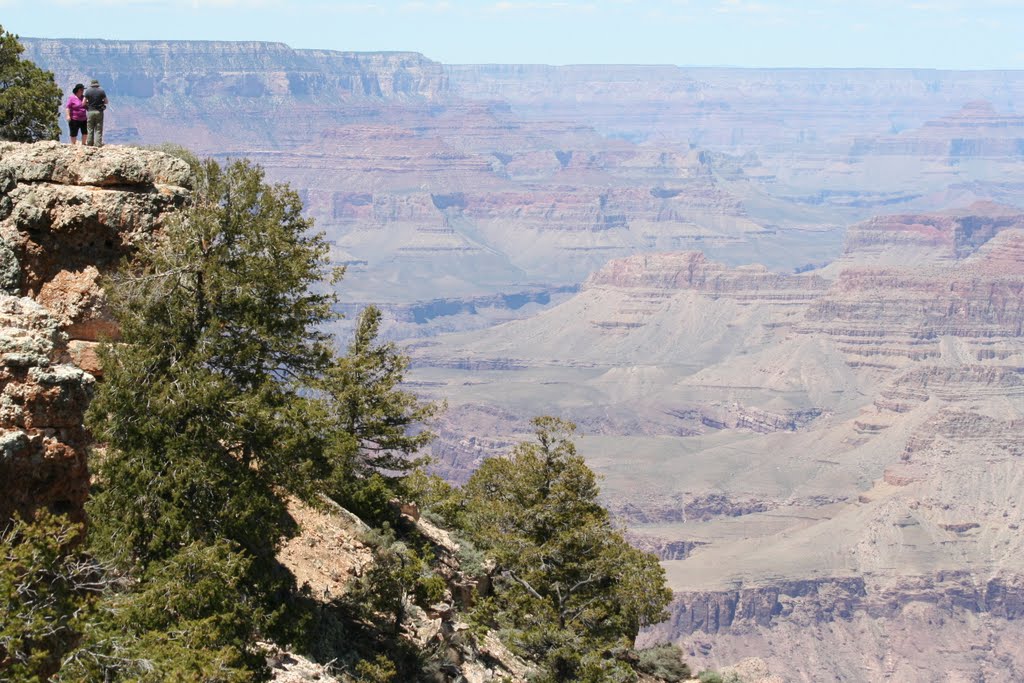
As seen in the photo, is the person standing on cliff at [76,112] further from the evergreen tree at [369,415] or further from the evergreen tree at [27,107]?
the evergreen tree at [369,415]

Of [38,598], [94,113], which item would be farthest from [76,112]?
[38,598]

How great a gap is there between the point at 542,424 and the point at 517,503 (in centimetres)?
167

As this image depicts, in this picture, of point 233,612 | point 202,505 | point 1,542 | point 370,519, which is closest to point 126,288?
point 202,505

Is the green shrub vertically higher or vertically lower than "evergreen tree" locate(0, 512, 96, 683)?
lower

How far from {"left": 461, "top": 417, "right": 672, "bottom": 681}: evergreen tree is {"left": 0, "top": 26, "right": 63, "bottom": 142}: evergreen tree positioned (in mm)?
12045

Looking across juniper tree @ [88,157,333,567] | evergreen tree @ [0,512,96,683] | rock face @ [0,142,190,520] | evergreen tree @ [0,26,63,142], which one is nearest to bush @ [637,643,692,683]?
juniper tree @ [88,157,333,567]

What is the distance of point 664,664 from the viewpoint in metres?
33.9

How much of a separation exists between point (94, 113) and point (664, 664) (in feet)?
60.3

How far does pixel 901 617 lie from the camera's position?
184750 millimetres

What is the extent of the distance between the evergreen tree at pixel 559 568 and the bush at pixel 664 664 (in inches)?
160

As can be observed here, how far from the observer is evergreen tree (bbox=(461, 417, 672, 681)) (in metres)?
27.1

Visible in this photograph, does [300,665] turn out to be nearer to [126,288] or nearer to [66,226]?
[126,288]

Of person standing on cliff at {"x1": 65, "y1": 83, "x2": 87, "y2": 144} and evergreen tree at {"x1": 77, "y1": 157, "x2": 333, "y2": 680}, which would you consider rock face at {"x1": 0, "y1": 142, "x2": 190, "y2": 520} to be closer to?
evergreen tree at {"x1": 77, "y1": 157, "x2": 333, "y2": 680}

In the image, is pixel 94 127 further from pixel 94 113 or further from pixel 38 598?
pixel 38 598
